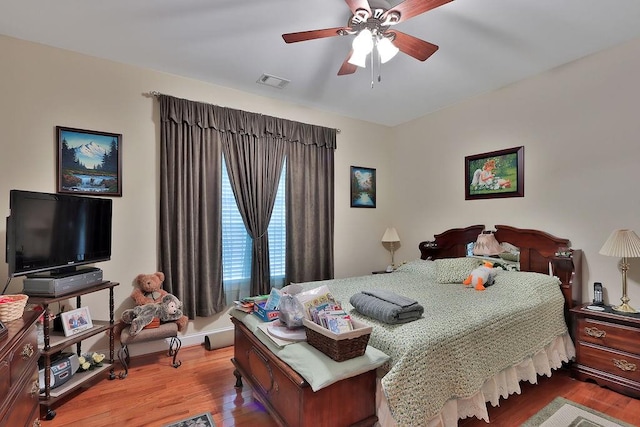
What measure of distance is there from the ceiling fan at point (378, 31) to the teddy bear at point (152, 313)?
2426mm

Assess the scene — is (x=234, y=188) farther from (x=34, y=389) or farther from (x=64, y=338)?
(x=34, y=389)

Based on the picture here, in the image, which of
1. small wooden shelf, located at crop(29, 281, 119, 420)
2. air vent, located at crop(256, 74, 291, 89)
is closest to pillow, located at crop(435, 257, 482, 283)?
air vent, located at crop(256, 74, 291, 89)

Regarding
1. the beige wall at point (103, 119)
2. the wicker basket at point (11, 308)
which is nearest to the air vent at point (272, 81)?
the beige wall at point (103, 119)

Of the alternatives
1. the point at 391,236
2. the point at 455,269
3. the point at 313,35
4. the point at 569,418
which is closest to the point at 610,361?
the point at 569,418

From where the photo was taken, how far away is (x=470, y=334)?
5.87 ft

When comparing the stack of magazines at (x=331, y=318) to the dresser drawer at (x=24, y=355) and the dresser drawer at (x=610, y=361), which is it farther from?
the dresser drawer at (x=610, y=361)

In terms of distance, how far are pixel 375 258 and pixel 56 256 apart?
3.65 m

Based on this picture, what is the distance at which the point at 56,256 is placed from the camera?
2.23 meters

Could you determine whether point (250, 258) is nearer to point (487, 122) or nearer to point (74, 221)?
point (74, 221)

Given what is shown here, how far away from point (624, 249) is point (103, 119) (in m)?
4.47

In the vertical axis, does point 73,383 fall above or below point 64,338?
below

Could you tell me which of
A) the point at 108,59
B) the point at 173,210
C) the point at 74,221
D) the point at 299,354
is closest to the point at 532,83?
the point at 299,354

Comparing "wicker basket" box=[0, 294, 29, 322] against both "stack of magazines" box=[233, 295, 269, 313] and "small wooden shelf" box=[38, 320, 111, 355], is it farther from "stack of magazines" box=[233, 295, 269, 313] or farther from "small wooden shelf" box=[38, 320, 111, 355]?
"stack of magazines" box=[233, 295, 269, 313]

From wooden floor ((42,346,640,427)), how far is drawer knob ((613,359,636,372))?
20 cm
